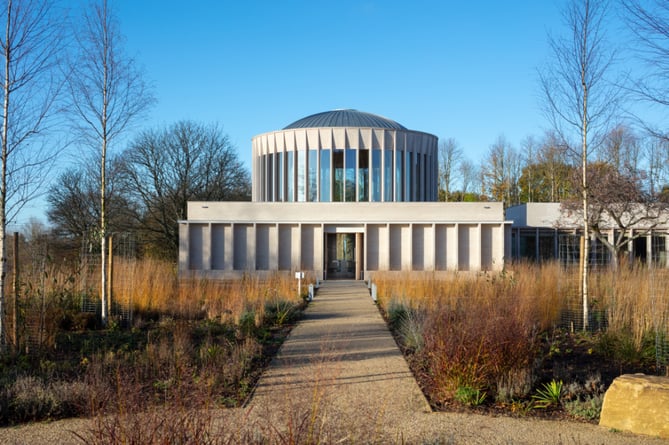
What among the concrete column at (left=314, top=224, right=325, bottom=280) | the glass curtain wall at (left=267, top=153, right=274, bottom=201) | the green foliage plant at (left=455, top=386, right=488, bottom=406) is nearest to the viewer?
the green foliage plant at (left=455, top=386, right=488, bottom=406)

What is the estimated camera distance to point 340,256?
3183 centimetres

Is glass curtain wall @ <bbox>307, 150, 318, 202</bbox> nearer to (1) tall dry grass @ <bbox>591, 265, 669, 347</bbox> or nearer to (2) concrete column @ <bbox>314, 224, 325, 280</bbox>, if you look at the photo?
(2) concrete column @ <bbox>314, 224, 325, 280</bbox>

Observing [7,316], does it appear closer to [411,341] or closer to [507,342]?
[411,341]

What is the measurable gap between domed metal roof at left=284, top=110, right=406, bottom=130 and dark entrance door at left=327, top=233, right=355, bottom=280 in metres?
7.25

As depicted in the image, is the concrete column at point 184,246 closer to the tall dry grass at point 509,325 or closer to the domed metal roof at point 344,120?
the domed metal roof at point 344,120

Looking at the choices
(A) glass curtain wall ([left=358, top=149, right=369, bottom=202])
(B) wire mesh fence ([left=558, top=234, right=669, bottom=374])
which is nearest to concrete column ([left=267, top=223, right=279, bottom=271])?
(A) glass curtain wall ([left=358, top=149, right=369, bottom=202])

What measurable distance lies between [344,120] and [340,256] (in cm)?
897

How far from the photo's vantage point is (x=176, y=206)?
113ft

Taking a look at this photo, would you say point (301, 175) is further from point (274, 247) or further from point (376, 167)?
point (274, 247)

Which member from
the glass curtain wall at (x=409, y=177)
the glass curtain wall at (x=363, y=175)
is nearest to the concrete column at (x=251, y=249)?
the glass curtain wall at (x=363, y=175)

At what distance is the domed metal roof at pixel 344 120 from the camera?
34875 mm

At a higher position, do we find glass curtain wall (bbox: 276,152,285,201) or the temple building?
glass curtain wall (bbox: 276,152,285,201)

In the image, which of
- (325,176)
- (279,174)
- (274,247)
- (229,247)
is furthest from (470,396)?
(279,174)

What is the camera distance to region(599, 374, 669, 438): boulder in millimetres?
5434
